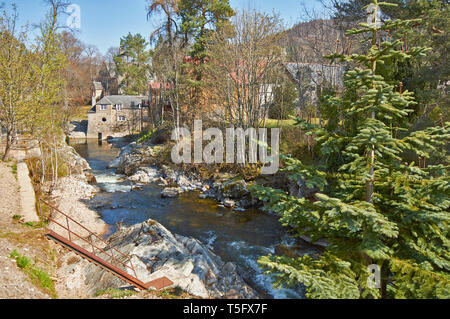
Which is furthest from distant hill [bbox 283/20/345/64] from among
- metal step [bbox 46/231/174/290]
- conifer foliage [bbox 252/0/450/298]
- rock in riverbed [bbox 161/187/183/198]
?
metal step [bbox 46/231/174/290]

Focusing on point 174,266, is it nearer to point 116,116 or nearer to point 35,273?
point 35,273

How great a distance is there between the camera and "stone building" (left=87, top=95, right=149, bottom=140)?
43.4 m

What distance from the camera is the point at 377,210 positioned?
5.17m

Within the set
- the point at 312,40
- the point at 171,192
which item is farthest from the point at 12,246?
the point at 312,40

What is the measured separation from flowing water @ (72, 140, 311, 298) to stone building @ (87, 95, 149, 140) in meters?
24.6

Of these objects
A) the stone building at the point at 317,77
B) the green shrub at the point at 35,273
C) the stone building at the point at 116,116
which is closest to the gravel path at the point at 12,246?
the green shrub at the point at 35,273

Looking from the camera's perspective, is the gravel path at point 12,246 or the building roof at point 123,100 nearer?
the gravel path at point 12,246

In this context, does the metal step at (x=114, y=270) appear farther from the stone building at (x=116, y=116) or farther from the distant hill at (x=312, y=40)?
the stone building at (x=116, y=116)

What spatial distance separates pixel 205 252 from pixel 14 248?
6096 mm

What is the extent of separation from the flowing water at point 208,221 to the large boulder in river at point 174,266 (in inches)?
34.8

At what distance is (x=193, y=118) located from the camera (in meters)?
25.5

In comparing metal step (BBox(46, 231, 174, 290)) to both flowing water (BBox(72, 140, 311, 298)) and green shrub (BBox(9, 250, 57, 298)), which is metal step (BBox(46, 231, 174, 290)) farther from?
flowing water (BBox(72, 140, 311, 298))

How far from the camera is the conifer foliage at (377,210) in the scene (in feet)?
14.5

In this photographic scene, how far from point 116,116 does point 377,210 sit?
44413 millimetres
